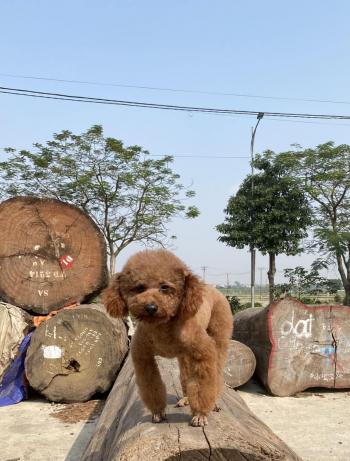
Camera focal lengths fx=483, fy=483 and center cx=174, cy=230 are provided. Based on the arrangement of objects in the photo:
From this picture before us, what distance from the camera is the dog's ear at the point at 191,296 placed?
2564mm

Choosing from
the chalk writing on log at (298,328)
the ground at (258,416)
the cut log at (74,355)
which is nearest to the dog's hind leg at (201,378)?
the ground at (258,416)

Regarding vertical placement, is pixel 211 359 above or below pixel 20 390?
above

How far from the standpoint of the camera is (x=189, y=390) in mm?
2684

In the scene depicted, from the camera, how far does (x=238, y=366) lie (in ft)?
21.9

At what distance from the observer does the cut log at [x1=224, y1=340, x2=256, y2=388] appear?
6.65m

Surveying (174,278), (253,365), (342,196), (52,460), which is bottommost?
(52,460)

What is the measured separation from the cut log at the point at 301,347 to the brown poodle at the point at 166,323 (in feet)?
13.3

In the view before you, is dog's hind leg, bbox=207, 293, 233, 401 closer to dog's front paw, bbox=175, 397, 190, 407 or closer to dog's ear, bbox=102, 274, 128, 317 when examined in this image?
dog's front paw, bbox=175, 397, 190, 407

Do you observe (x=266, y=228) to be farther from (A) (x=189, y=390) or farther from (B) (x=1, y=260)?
(A) (x=189, y=390)

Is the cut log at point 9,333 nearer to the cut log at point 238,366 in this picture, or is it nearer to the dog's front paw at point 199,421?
the cut log at point 238,366

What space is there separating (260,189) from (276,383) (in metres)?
12.2

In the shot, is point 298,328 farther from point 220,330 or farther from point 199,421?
point 199,421

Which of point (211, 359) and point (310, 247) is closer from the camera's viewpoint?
point (211, 359)

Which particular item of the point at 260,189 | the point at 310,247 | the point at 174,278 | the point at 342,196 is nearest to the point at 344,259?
the point at 310,247
